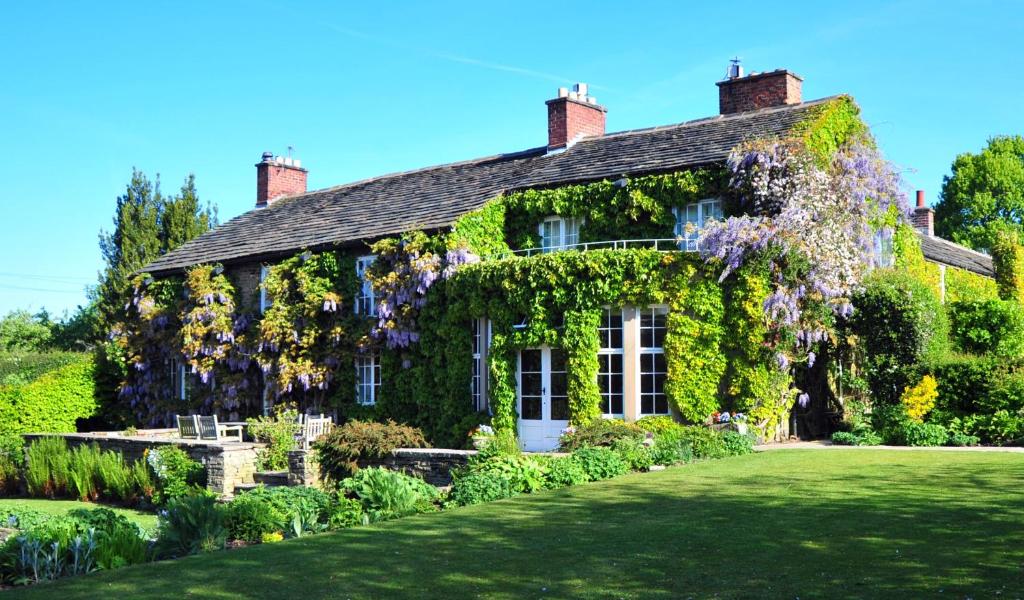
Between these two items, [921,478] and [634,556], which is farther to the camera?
[921,478]

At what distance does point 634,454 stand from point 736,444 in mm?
2656

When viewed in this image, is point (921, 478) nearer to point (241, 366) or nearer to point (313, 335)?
point (313, 335)

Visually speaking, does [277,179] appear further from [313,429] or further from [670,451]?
[670,451]

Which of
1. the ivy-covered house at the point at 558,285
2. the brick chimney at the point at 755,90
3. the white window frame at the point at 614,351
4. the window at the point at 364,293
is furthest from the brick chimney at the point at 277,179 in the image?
the white window frame at the point at 614,351

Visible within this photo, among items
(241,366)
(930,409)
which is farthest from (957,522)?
(241,366)

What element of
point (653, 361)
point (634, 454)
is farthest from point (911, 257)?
point (634, 454)

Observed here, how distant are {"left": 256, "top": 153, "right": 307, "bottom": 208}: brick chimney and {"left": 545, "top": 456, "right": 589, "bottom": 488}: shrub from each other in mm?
21879

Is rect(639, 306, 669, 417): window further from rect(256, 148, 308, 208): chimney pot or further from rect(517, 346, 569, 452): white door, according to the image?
rect(256, 148, 308, 208): chimney pot

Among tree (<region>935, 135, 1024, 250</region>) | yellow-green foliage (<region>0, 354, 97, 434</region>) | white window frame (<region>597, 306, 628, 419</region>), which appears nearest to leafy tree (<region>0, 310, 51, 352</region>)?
yellow-green foliage (<region>0, 354, 97, 434</region>)

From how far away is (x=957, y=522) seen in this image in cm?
911

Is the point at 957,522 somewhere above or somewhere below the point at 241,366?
below

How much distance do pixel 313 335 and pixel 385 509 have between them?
1365cm

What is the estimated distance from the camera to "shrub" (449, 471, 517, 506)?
11906mm

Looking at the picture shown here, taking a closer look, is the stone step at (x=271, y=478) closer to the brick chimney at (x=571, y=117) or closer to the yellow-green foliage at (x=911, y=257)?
the brick chimney at (x=571, y=117)
